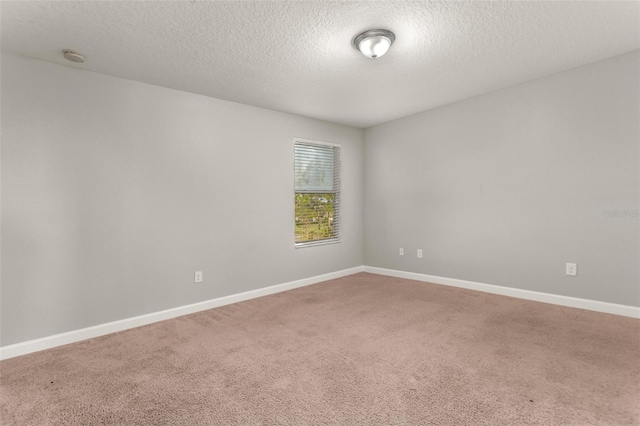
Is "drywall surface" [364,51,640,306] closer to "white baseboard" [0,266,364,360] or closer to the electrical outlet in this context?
the electrical outlet

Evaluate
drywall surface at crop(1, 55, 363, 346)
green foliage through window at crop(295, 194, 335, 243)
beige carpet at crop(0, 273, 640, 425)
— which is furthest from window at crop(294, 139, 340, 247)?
beige carpet at crop(0, 273, 640, 425)

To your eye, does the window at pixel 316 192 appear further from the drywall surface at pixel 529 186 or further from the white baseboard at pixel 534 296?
the white baseboard at pixel 534 296

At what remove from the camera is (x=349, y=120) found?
4.70 m

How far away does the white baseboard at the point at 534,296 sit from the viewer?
9.57 ft

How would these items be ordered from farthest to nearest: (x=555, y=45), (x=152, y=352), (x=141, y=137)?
1. (x=141, y=137)
2. (x=555, y=45)
3. (x=152, y=352)

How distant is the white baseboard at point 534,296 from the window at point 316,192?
4.09ft

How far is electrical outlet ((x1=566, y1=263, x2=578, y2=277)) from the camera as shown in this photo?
10.4 feet

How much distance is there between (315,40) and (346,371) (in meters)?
2.38

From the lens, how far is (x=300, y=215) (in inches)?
175

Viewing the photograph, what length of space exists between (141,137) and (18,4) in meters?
1.25

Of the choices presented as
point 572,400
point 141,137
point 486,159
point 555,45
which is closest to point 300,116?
point 141,137

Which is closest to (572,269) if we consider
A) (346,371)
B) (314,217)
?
(346,371)

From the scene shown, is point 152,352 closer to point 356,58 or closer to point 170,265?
point 170,265

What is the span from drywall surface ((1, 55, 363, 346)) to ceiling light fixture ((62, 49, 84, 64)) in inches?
8.3
